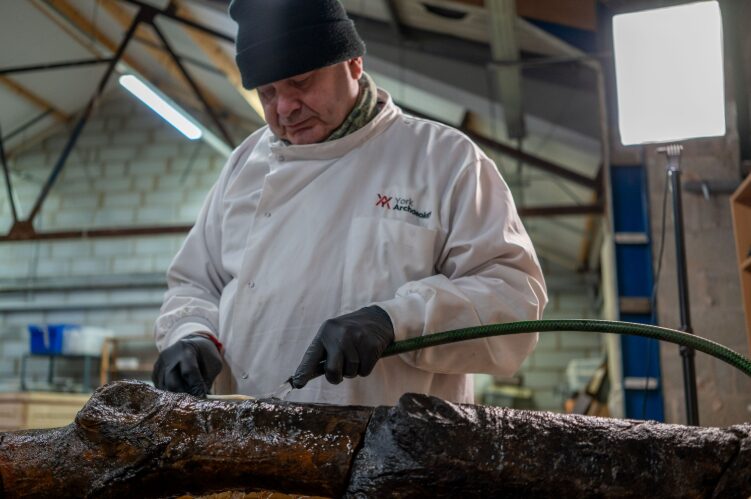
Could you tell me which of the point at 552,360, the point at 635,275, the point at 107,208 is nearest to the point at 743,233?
the point at 635,275

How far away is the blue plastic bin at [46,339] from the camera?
10547 mm

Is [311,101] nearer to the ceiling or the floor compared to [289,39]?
nearer to the floor

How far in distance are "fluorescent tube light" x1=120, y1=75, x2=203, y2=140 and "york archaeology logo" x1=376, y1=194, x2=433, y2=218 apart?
510 centimetres

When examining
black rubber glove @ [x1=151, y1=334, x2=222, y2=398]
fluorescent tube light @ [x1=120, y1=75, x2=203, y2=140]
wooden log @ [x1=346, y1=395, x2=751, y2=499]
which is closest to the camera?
wooden log @ [x1=346, y1=395, x2=751, y2=499]

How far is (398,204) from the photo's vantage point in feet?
6.02

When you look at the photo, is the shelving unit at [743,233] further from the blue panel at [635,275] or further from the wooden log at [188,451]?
the wooden log at [188,451]

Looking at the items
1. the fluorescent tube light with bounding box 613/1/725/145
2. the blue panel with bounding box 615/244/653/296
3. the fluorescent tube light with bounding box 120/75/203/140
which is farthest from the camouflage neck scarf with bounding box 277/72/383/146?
the fluorescent tube light with bounding box 120/75/203/140

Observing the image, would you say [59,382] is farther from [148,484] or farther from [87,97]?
[148,484]

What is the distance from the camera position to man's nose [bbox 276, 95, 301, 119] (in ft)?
6.19

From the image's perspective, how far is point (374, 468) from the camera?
1.12 meters

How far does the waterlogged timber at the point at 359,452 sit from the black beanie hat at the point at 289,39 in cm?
82

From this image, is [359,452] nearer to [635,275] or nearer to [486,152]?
[635,275]

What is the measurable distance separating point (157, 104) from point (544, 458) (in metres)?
6.05

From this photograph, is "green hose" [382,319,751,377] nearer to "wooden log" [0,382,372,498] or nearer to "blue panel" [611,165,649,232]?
"wooden log" [0,382,372,498]
